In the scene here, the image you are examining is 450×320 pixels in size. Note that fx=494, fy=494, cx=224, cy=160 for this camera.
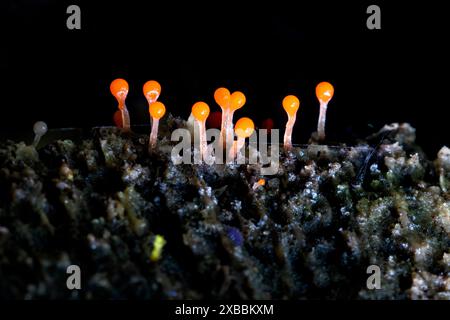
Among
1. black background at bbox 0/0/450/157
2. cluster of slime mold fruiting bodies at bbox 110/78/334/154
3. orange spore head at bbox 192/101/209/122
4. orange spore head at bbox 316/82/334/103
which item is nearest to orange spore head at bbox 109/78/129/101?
cluster of slime mold fruiting bodies at bbox 110/78/334/154

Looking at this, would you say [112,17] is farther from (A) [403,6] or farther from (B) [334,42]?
(A) [403,6]

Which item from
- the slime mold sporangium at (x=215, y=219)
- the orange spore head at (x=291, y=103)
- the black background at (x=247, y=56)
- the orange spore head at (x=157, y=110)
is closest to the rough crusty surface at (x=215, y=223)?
the slime mold sporangium at (x=215, y=219)

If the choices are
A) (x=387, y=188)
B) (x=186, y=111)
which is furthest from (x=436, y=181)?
(x=186, y=111)

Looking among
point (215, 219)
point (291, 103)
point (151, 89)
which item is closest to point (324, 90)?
point (291, 103)

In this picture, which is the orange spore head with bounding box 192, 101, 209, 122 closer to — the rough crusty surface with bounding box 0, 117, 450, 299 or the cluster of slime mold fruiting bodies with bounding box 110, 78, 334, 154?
the cluster of slime mold fruiting bodies with bounding box 110, 78, 334, 154

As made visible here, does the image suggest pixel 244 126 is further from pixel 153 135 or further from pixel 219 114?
pixel 219 114

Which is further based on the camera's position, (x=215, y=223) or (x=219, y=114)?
(x=219, y=114)
